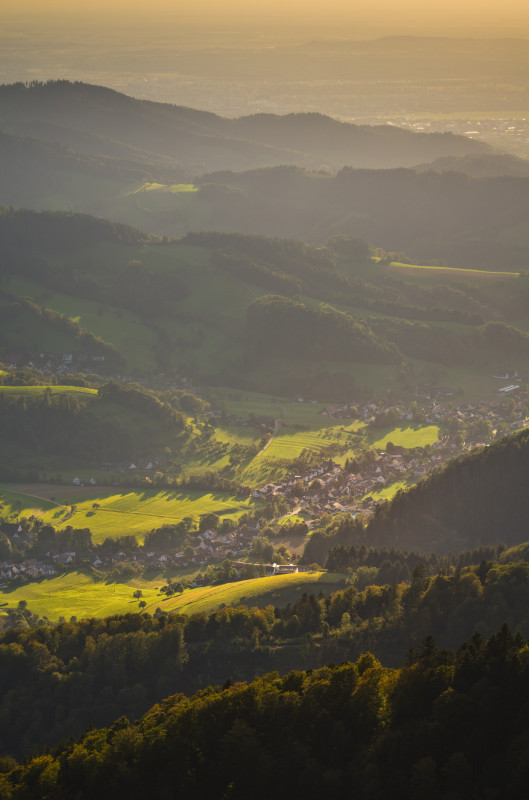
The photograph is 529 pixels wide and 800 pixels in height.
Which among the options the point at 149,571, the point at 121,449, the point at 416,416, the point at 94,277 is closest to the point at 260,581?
the point at 149,571

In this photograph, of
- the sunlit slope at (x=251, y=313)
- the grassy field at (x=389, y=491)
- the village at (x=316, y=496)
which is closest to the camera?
the village at (x=316, y=496)

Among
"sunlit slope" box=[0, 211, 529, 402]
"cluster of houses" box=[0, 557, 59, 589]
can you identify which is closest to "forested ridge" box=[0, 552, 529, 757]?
"cluster of houses" box=[0, 557, 59, 589]

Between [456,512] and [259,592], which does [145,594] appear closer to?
[259,592]

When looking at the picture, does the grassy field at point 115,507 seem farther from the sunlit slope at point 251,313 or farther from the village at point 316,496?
the sunlit slope at point 251,313

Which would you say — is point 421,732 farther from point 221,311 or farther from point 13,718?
point 221,311

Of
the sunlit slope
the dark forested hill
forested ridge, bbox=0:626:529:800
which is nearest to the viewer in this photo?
forested ridge, bbox=0:626:529:800

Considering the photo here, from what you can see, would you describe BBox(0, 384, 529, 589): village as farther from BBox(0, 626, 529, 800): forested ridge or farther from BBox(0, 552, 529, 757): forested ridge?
BBox(0, 626, 529, 800): forested ridge

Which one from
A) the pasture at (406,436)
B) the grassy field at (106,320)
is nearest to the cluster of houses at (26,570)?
the pasture at (406,436)
